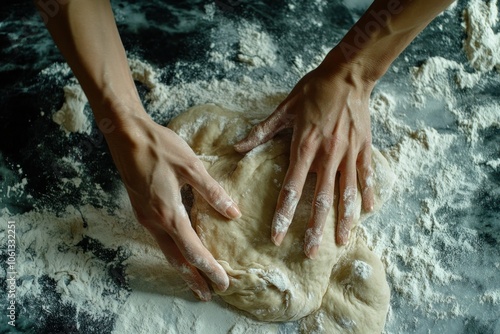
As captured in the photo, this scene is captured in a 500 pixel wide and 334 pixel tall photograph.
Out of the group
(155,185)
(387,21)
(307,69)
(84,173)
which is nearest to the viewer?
(155,185)

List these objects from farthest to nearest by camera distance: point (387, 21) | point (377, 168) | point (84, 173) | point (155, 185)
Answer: point (84, 173) < point (377, 168) < point (387, 21) < point (155, 185)

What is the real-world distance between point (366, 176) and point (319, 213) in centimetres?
26

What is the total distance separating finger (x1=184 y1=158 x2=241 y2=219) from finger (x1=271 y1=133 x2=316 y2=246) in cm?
15

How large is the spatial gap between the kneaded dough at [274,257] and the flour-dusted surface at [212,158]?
0.32 feet

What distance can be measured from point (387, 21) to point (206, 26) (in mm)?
851

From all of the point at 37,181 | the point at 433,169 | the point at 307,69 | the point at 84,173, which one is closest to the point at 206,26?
the point at 307,69

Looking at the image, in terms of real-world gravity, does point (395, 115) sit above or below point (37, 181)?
above

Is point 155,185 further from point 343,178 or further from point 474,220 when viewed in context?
point 474,220

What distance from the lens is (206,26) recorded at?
2.12 meters

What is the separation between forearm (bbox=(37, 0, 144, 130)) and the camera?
1.50 metres

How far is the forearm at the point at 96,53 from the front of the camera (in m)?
1.50

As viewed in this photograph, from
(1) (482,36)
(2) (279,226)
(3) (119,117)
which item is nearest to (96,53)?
(3) (119,117)

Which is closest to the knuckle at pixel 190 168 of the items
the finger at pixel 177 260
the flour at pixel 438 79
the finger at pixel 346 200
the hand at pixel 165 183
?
the hand at pixel 165 183

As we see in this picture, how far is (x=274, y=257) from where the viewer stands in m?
1.62
